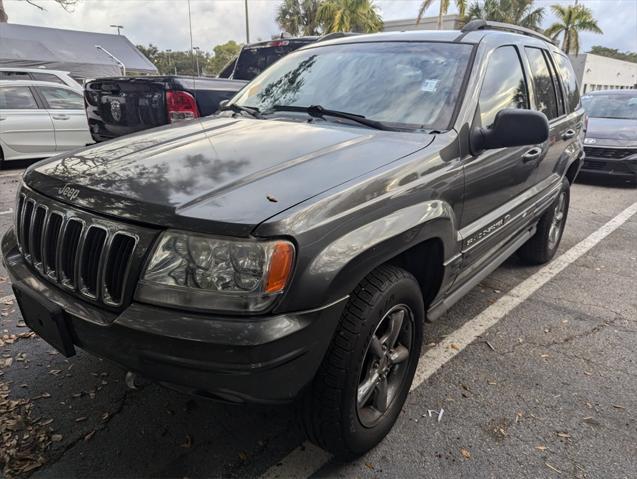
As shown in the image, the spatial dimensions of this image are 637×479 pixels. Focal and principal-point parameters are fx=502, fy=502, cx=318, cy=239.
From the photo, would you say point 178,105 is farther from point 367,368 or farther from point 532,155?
point 367,368

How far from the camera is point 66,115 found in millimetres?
8930

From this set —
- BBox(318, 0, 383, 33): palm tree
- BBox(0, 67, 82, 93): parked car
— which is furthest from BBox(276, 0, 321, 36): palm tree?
BBox(0, 67, 82, 93): parked car

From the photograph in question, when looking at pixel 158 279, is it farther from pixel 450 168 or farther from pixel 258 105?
pixel 258 105

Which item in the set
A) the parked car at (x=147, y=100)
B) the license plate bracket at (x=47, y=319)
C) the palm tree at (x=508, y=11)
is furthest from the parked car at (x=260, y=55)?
the palm tree at (x=508, y=11)

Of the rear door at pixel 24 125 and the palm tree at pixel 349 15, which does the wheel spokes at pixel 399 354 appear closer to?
the rear door at pixel 24 125

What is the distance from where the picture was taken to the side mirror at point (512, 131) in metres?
2.56

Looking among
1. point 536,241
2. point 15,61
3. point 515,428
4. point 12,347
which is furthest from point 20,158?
point 15,61

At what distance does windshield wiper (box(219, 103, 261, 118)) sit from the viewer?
10.3ft

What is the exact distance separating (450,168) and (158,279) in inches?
59.0

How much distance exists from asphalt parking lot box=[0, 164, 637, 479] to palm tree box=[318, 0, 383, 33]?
24174 mm

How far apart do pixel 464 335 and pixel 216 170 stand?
214 cm

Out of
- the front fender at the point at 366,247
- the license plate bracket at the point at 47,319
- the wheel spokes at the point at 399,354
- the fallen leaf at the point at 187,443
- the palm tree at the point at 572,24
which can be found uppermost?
the palm tree at the point at 572,24

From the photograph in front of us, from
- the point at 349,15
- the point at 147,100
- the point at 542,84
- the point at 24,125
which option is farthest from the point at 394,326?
the point at 349,15

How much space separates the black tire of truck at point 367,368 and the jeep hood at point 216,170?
1.61ft
